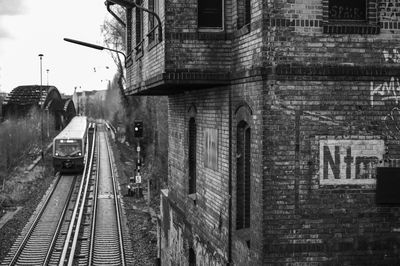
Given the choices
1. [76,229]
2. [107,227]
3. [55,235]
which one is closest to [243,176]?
[55,235]

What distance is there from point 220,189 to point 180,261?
3.63 metres

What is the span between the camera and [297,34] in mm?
6918

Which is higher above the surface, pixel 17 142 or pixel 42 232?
pixel 17 142

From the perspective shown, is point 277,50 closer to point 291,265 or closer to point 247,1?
point 247,1

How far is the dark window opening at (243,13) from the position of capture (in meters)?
7.96

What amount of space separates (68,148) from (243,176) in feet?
89.1

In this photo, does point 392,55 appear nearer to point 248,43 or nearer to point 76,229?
point 248,43

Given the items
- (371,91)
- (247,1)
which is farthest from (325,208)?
(247,1)

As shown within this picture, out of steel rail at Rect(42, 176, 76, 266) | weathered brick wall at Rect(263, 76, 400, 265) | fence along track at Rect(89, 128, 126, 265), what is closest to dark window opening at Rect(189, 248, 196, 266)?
weathered brick wall at Rect(263, 76, 400, 265)

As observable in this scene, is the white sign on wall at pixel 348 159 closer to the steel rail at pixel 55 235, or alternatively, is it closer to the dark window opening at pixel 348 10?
the dark window opening at pixel 348 10

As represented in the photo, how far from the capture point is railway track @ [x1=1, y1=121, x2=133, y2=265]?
53.2 feet

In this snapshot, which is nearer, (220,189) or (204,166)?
(220,189)

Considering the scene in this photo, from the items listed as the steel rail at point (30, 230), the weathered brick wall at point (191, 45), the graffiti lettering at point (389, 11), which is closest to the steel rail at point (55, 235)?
the steel rail at point (30, 230)

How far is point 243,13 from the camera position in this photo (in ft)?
26.6
